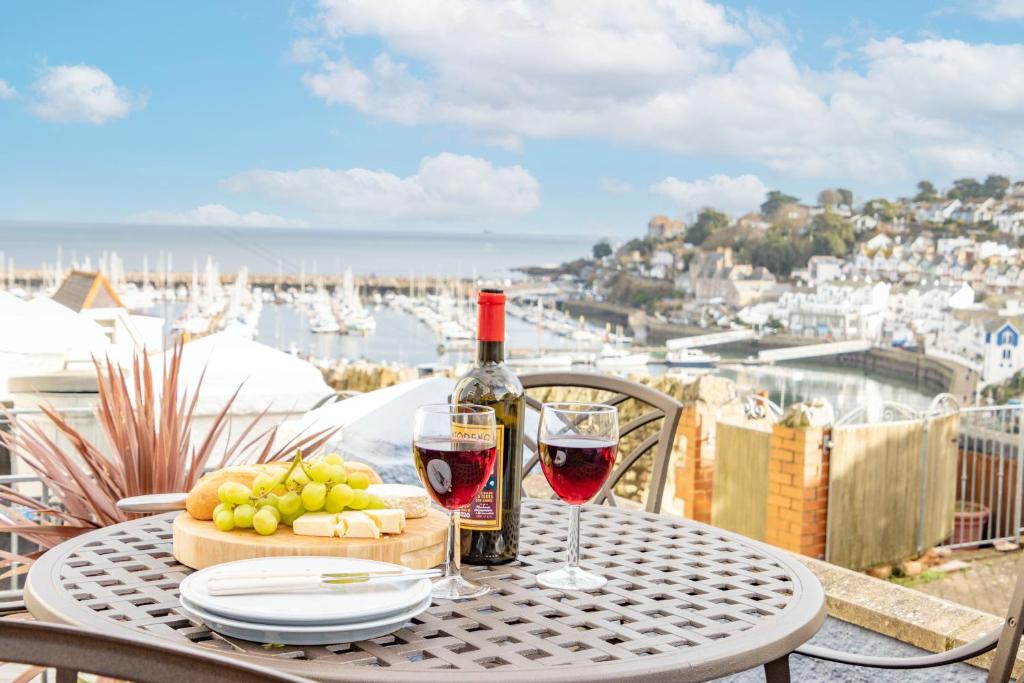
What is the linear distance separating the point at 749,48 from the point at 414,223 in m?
15.3

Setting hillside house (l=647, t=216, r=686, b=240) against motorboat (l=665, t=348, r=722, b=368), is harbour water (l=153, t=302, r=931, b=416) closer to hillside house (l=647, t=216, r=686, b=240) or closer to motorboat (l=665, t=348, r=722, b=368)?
motorboat (l=665, t=348, r=722, b=368)

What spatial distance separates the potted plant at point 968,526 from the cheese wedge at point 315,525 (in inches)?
218

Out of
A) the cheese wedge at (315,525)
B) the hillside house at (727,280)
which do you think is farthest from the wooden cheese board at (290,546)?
the hillside house at (727,280)

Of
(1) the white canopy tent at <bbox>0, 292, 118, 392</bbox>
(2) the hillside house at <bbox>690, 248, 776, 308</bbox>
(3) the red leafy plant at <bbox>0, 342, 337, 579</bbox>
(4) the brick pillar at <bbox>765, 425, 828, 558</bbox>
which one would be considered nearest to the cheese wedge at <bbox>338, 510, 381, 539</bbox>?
(3) the red leafy plant at <bbox>0, 342, 337, 579</bbox>

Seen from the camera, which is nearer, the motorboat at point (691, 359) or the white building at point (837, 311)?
the white building at point (837, 311)

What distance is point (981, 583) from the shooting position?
4.95 m

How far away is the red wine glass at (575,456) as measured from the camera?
108 centimetres

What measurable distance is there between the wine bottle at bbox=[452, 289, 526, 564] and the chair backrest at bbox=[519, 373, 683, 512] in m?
0.54

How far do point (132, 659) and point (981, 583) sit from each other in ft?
16.9

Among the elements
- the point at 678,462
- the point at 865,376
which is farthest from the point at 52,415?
the point at 865,376

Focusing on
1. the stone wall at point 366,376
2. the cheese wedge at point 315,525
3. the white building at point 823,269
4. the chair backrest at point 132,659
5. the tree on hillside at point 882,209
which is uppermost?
the tree on hillside at point 882,209

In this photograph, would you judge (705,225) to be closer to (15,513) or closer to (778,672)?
(15,513)

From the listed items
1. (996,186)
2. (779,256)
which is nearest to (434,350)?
(779,256)

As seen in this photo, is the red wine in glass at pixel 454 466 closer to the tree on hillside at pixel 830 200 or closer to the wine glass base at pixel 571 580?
the wine glass base at pixel 571 580
